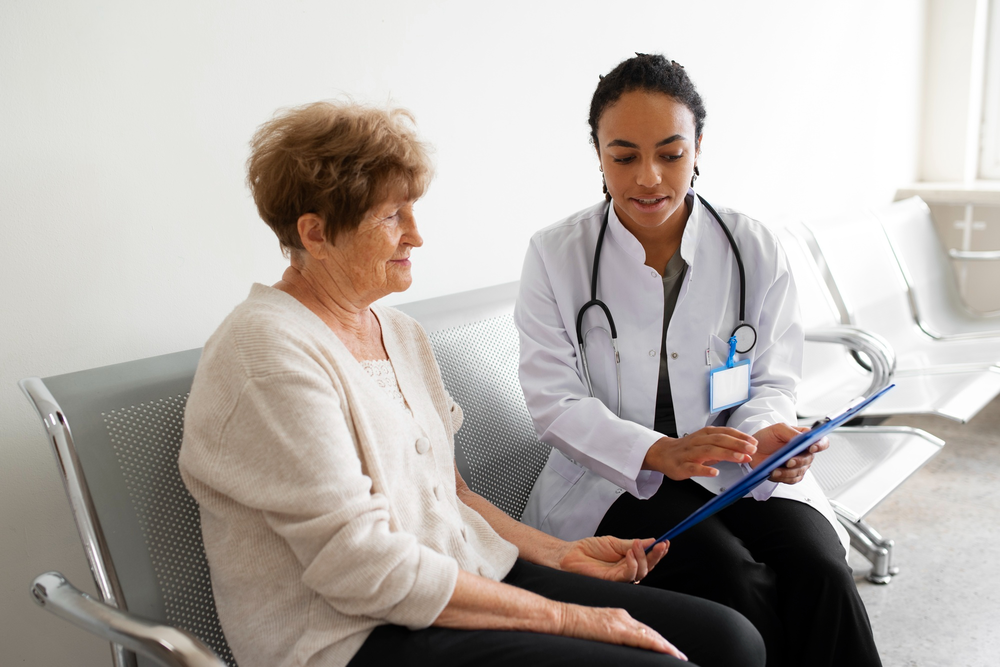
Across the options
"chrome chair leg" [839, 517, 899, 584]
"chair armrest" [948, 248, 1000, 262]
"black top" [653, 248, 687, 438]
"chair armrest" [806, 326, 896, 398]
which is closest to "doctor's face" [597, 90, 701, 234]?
"black top" [653, 248, 687, 438]

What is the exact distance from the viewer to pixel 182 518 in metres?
1.32

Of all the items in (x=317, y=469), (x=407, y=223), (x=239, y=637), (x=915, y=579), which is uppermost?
(x=407, y=223)

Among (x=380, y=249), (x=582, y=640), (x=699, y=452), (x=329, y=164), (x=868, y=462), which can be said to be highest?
(x=329, y=164)

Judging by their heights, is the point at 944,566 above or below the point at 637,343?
below

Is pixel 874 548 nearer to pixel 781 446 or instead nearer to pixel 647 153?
pixel 781 446

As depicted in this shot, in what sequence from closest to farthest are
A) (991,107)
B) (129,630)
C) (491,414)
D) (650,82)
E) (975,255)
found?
(129,630) < (650,82) < (491,414) < (975,255) < (991,107)

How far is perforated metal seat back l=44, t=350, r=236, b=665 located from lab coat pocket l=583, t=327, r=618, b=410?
829 mm

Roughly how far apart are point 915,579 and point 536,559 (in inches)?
60.7

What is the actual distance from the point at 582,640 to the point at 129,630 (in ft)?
2.00

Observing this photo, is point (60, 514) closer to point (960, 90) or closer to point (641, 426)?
point (641, 426)

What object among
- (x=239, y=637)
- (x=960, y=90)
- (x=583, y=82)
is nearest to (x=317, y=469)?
(x=239, y=637)

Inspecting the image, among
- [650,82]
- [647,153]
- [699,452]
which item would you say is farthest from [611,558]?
[650,82]

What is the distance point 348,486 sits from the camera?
42.4 inches

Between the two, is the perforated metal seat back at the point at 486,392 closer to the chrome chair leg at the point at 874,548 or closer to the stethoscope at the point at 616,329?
the stethoscope at the point at 616,329
